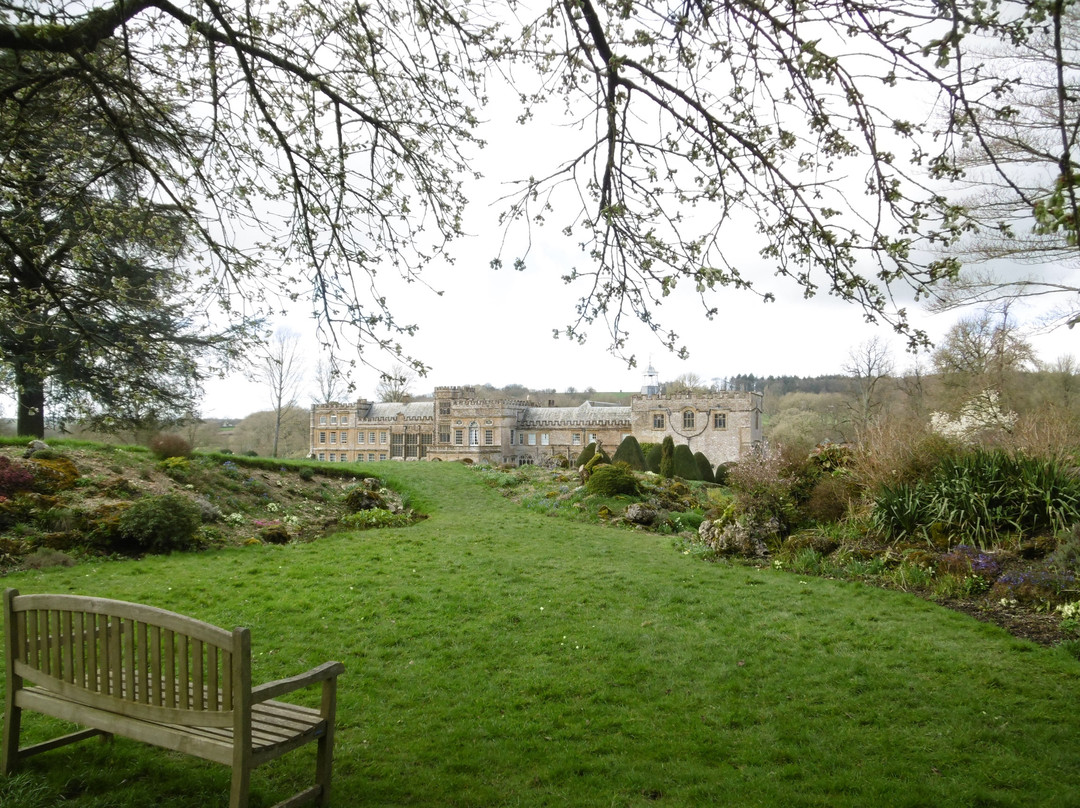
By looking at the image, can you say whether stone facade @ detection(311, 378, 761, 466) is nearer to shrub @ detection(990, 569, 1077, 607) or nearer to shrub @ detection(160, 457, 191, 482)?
shrub @ detection(160, 457, 191, 482)

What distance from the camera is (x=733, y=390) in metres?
39.0

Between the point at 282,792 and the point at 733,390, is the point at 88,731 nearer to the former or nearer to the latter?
the point at 282,792

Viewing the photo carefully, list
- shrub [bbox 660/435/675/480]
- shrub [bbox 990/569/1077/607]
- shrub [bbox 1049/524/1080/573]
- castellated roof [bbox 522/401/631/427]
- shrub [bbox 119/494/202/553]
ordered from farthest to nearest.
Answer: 1. castellated roof [bbox 522/401/631/427]
2. shrub [bbox 660/435/675/480]
3. shrub [bbox 119/494/202/553]
4. shrub [bbox 1049/524/1080/573]
5. shrub [bbox 990/569/1077/607]

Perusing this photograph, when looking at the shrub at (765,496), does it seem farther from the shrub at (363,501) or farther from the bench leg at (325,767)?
the bench leg at (325,767)

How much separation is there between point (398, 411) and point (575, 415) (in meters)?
12.8

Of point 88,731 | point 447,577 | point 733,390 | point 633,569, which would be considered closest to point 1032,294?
point 633,569

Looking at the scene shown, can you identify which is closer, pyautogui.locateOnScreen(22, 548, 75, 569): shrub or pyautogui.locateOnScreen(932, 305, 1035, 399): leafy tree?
pyautogui.locateOnScreen(22, 548, 75, 569): shrub

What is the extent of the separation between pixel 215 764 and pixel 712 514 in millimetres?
11108

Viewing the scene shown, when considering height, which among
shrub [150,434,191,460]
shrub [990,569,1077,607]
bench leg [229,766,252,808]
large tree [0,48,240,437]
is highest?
large tree [0,48,240,437]

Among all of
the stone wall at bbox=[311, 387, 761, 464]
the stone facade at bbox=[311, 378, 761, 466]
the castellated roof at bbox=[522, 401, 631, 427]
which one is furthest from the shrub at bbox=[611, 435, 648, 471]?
the castellated roof at bbox=[522, 401, 631, 427]

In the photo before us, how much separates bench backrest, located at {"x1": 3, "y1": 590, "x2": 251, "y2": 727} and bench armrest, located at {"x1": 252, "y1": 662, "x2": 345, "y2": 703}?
12 cm

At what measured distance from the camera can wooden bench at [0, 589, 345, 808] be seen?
2910 mm

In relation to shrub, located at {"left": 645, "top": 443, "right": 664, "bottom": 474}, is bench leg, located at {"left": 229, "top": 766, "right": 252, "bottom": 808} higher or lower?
higher

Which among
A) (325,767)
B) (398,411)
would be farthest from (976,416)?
(398,411)
